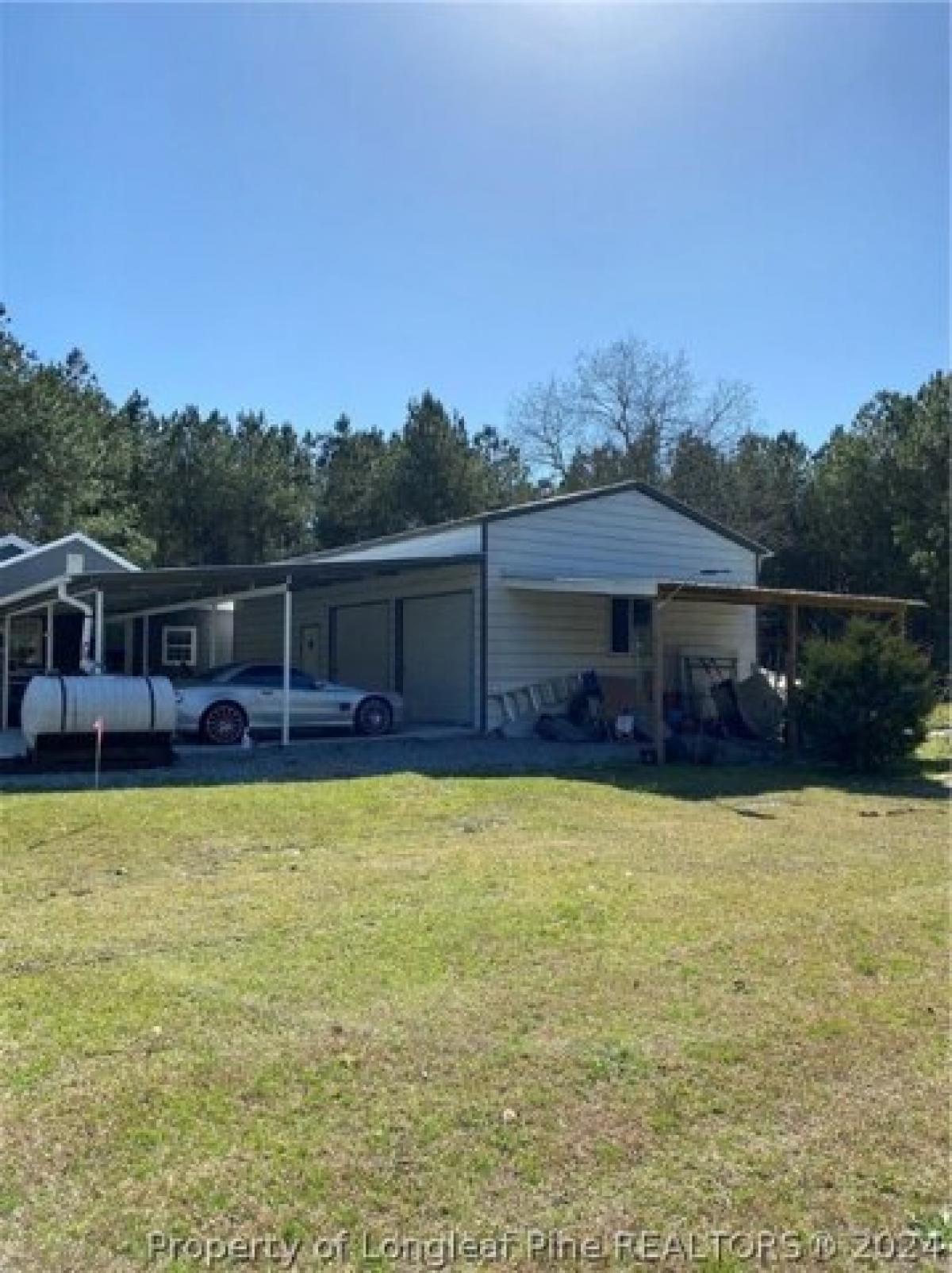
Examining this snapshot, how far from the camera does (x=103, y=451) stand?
34156 millimetres

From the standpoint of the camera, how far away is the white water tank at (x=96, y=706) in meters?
12.6

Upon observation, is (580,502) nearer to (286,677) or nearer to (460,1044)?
(286,677)

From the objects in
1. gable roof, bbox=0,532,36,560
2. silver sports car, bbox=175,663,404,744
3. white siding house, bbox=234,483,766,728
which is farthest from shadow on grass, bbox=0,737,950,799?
gable roof, bbox=0,532,36,560

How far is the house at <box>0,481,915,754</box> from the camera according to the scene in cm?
1691

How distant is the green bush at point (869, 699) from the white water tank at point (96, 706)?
8.49 m

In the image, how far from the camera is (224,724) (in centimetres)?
1598

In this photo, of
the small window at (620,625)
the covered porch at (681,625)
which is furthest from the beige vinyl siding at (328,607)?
the small window at (620,625)

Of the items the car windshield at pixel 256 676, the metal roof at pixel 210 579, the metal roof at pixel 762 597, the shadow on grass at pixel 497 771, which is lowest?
the shadow on grass at pixel 497 771

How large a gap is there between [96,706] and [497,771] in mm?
4776

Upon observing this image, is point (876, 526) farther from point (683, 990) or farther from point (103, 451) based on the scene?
point (683, 990)

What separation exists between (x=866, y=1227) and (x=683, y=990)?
6.11 feet

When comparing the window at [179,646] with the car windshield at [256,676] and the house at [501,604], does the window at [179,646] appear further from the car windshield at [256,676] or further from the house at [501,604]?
the car windshield at [256,676]

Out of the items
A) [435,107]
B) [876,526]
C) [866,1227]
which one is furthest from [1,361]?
[866,1227]

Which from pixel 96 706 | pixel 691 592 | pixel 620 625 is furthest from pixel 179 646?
pixel 691 592
